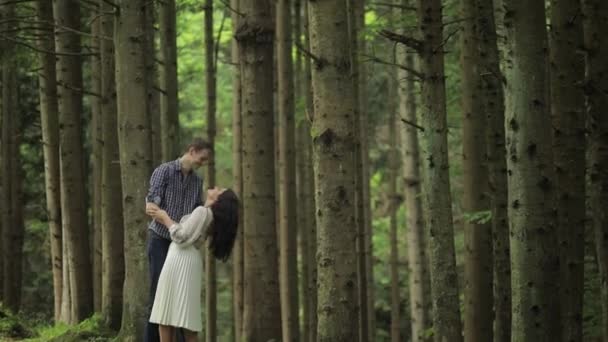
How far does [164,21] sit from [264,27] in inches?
238

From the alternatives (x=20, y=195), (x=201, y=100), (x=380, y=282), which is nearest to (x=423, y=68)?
(x=20, y=195)

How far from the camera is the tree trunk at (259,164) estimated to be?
9648 mm

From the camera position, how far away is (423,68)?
362 inches

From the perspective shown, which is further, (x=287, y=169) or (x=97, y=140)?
(x=287, y=169)

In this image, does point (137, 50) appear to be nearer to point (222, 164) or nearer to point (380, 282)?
point (380, 282)

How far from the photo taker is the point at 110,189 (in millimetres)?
11906

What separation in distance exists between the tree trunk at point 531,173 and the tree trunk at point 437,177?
2.04m

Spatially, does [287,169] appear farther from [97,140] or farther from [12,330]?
[12,330]

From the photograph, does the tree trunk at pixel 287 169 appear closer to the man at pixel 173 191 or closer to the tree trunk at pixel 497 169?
the tree trunk at pixel 497 169

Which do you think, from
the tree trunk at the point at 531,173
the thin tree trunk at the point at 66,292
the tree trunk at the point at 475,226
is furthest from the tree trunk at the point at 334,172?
the thin tree trunk at the point at 66,292

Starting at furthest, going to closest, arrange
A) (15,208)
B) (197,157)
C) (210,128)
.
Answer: (15,208) → (210,128) → (197,157)

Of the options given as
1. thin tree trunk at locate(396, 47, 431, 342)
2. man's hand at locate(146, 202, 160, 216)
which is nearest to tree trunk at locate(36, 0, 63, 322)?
thin tree trunk at locate(396, 47, 431, 342)

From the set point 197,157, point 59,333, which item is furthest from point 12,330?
point 197,157

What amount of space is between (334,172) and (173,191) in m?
1.89
